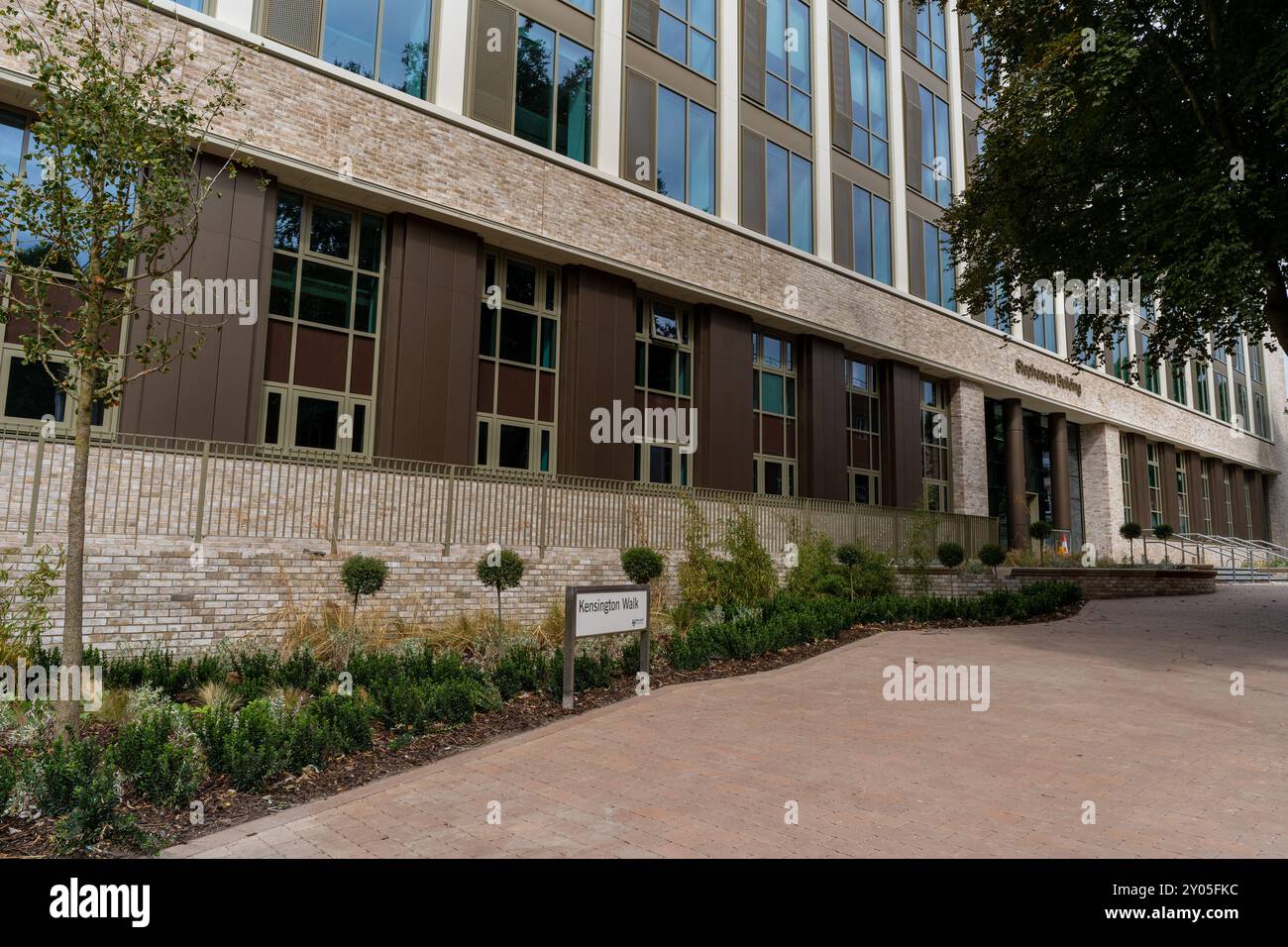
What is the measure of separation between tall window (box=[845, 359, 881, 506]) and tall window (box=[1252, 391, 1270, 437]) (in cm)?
4258

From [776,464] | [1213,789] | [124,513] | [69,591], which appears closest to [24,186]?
[69,591]

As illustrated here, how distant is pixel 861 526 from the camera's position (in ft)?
74.3

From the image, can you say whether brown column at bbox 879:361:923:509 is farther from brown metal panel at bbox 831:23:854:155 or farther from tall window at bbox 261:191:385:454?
tall window at bbox 261:191:385:454

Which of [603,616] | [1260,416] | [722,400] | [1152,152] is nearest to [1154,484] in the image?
[1260,416]

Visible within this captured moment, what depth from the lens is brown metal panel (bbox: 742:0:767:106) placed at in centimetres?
2416

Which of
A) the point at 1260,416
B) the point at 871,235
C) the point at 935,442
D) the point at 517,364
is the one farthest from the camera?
the point at 1260,416

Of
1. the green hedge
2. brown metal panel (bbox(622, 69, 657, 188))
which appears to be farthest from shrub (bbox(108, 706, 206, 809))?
brown metal panel (bbox(622, 69, 657, 188))

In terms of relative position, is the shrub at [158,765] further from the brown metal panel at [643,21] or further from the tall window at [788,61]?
the tall window at [788,61]

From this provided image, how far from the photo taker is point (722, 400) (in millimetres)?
22172

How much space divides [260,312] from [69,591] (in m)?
9.16

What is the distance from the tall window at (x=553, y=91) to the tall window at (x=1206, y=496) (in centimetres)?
4417

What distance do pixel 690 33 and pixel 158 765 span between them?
74.6 feet

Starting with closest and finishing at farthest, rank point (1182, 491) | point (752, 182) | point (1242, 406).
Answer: point (752, 182), point (1182, 491), point (1242, 406)

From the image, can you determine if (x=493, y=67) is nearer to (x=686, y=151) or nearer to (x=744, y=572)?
(x=686, y=151)
